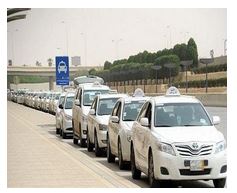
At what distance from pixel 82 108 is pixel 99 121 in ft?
11.8

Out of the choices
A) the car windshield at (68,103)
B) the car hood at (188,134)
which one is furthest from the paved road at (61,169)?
the car windshield at (68,103)

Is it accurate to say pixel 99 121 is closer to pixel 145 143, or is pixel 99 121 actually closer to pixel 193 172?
pixel 145 143

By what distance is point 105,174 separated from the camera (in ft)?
46.9

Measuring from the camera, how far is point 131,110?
16078 mm

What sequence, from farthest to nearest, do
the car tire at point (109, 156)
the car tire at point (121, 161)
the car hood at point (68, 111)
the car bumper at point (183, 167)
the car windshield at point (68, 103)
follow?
the car windshield at point (68, 103) < the car hood at point (68, 111) < the car tire at point (109, 156) < the car tire at point (121, 161) < the car bumper at point (183, 167)

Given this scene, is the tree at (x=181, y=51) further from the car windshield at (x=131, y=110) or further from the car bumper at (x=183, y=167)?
the car bumper at (x=183, y=167)

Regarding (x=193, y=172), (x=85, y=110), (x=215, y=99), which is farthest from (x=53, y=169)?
(x=215, y=99)

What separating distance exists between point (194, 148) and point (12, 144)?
11020mm

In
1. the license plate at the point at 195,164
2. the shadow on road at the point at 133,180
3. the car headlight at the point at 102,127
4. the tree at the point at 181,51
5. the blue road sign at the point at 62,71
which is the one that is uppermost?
the tree at the point at 181,51

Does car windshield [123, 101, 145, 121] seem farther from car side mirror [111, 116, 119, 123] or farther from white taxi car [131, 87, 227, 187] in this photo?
white taxi car [131, 87, 227, 187]

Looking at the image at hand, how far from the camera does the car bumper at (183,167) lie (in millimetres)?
11430

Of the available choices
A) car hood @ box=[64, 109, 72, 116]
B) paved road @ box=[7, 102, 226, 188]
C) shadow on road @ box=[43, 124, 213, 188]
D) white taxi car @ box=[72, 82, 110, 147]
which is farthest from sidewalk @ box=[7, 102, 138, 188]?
car hood @ box=[64, 109, 72, 116]
